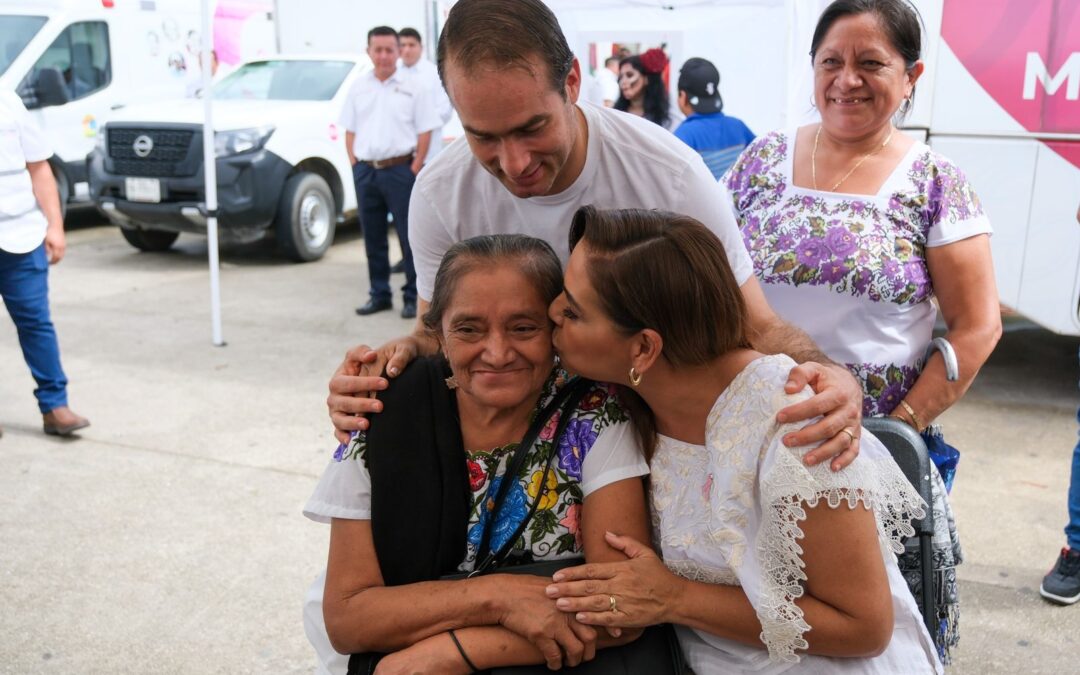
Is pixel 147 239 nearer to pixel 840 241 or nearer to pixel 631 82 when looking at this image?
pixel 631 82

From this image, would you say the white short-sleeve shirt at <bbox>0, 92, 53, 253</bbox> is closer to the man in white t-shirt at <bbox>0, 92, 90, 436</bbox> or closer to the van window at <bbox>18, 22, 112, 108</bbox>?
the man in white t-shirt at <bbox>0, 92, 90, 436</bbox>

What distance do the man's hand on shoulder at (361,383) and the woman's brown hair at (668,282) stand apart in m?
0.46

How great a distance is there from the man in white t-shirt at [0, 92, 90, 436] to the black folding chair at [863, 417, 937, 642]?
4234mm

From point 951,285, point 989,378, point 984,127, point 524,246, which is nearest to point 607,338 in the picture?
point 524,246

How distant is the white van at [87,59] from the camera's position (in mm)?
10008

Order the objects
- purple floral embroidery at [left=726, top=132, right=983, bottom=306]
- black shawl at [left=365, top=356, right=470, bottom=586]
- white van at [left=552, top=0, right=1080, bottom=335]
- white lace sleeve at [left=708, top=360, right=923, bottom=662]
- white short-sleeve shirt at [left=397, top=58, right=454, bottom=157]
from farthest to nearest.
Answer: white short-sleeve shirt at [left=397, top=58, right=454, bottom=157] → white van at [left=552, top=0, right=1080, bottom=335] → purple floral embroidery at [left=726, top=132, right=983, bottom=306] → black shawl at [left=365, top=356, right=470, bottom=586] → white lace sleeve at [left=708, top=360, right=923, bottom=662]

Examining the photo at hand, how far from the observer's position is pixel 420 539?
192 centimetres

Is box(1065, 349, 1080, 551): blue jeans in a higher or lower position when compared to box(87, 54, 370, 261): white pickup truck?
lower

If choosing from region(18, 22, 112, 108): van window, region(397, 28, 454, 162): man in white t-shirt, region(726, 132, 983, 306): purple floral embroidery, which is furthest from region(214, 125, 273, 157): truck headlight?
region(726, 132, 983, 306): purple floral embroidery

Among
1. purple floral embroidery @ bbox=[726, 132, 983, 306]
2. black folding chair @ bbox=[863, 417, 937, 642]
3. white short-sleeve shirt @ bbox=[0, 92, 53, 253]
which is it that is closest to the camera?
black folding chair @ bbox=[863, 417, 937, 642]

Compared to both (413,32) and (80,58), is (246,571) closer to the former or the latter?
(413,32)

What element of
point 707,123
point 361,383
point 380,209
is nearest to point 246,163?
point 380,209

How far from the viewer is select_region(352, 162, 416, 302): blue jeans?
7699 millimetres

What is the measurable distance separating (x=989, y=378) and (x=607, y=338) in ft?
16.6
